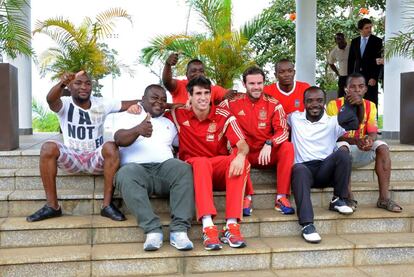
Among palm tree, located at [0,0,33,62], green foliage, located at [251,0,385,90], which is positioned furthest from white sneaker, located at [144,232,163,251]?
green foliage, located at [251,0,385,90]

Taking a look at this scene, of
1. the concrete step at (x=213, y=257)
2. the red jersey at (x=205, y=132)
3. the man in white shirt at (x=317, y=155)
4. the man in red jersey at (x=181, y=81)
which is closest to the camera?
the concrete step at (x=213, y=257)

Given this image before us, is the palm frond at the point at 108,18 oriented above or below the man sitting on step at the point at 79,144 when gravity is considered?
above

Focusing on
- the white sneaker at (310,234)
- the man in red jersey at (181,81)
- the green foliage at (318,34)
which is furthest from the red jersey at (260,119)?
the green foliage at (318,34)

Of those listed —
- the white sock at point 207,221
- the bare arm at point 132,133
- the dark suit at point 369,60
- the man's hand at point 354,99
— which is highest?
the dark suit at point 369,60

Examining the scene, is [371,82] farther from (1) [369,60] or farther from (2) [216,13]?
(2) [216,13]

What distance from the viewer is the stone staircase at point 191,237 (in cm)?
367

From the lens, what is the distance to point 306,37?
8953 mm

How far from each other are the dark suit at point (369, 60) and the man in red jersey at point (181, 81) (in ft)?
10.6

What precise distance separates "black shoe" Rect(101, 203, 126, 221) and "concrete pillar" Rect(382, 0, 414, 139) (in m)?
5.05

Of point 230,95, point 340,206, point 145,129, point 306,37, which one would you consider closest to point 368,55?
point 306,37

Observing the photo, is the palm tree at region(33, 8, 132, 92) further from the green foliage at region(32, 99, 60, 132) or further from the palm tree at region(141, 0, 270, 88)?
the green foliage at region(32, 99, 60, 132)

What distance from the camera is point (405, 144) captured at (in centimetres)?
609

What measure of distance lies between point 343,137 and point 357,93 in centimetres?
44

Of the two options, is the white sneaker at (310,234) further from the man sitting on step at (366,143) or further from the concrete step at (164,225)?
the man sitting on step at (366,143)
